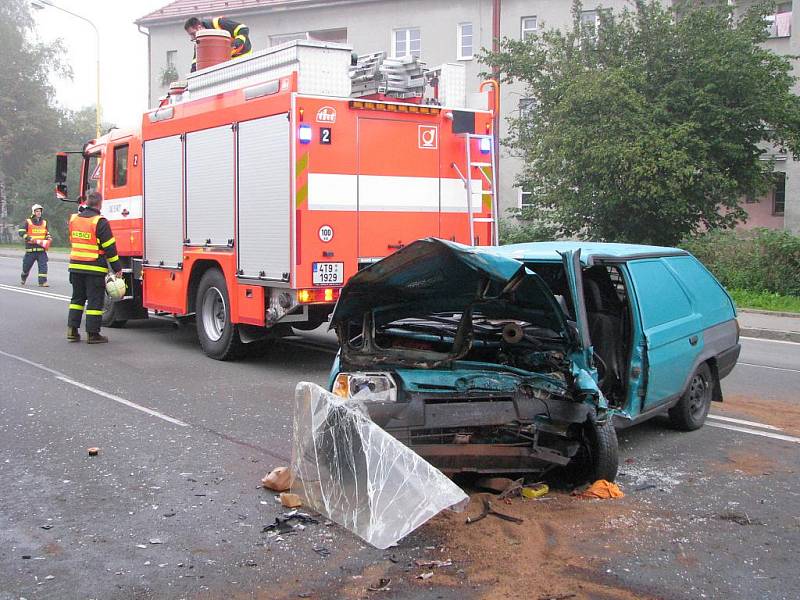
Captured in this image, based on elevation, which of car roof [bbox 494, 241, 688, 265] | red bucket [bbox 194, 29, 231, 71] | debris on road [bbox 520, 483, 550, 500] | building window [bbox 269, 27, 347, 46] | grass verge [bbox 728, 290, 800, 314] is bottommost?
debris on road [bbox 520, 483, 550, 500]

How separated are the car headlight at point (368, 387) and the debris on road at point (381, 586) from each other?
1.25 m

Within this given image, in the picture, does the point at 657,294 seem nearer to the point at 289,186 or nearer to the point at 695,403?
the point at 695,403

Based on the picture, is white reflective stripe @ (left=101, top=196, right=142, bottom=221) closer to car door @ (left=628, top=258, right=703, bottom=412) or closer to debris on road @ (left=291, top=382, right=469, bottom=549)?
debris on road @ (left=291, top=382, right=469, bottom=549)

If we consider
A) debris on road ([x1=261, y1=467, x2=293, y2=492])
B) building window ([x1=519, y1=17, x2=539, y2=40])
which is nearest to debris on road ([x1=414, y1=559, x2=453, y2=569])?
debris on road ([x1=261, y1=467, x2=293, y2=492])

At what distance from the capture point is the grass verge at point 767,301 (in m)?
16.3

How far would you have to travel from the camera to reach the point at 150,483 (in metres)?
5.34

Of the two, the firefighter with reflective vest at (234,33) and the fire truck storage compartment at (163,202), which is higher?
the firefighter with reflective vest at (234,33)

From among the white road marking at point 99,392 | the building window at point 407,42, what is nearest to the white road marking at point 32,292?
the white road marking at point 99,392

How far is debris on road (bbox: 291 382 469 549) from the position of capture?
423 cm

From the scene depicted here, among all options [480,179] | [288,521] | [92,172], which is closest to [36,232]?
[92,172]

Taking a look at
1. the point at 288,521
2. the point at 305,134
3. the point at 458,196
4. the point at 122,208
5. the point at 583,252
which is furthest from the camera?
the point at 122,208

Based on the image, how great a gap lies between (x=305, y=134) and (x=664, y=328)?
424 centimetres

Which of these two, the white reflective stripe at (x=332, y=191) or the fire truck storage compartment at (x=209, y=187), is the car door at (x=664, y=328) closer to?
the white reflective stripe at (x=332, y=191)

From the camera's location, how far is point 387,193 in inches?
366
